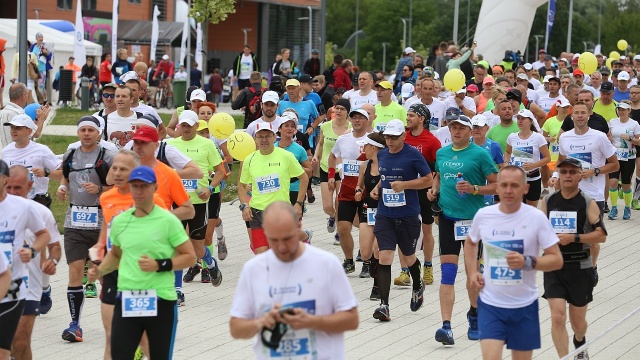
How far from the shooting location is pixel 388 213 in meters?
11.9

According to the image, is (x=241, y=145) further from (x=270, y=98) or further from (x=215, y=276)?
(x=215, y=276)

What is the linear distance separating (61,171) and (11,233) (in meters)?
2.89

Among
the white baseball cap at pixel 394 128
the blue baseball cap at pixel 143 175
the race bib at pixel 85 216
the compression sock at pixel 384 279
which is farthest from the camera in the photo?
the compression sock at pixel 384 279

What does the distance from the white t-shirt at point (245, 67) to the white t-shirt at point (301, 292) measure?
94.1 feet

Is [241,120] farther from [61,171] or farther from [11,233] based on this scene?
[11,233]

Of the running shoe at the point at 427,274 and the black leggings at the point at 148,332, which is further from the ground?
the black leggings at the point at 148,332

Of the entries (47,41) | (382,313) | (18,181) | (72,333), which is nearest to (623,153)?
(382,313)

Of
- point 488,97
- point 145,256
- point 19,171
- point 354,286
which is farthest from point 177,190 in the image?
point 488,97

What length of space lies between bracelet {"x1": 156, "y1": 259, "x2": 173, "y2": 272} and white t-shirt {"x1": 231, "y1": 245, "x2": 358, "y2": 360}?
189 cm

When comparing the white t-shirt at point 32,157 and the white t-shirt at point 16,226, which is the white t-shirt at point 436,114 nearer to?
the white t-shirt at point 32,157

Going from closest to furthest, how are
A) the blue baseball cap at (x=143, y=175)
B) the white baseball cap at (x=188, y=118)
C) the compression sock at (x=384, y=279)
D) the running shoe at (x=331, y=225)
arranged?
the blue baseball cap at (x=143, y=175), the compression sock at (x=384, y=279), the white baseball cap at (x=188, y=118), the running shoe at (x=331, y=225)

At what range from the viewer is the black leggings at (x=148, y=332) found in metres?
7.85

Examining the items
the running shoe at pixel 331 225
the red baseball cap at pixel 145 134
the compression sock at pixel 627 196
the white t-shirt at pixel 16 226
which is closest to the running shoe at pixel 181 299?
the red baseball cap at pixel 145 134

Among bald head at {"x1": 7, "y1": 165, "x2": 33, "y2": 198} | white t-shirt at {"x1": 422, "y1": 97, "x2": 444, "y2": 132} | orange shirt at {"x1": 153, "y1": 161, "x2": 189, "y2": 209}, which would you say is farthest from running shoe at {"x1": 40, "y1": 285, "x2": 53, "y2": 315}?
white t-shirt at {"x1": 422, "y1": 97, "x2": 444, "y2": 132}
